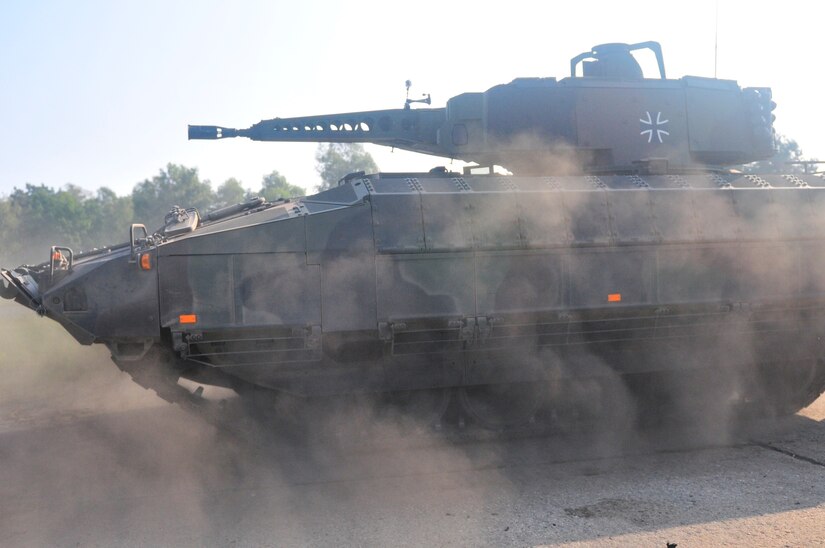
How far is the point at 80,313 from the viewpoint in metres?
7.23

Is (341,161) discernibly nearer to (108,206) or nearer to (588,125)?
(108,206)

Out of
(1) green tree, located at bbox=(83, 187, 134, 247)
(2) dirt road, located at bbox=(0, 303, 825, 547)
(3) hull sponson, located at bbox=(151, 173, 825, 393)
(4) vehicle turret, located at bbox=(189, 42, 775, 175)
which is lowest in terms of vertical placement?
(2) dirt road, located at bbox=(0, 303, 825, 547)

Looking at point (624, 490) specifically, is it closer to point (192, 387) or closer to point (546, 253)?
point (546, 253)

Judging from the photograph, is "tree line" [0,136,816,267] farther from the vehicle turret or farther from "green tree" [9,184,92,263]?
the vehicle turret

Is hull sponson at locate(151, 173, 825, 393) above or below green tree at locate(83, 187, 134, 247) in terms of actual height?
below

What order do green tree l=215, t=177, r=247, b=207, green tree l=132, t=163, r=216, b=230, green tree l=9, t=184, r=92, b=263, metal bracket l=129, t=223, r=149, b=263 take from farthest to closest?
green tree l=215, t=177, r=247, b=207 → green tree l=132, t=163, r=216, b=230 → green tree l=9, t=184, r=92, b=263 → metal bracket l=129, t=223, r=149, b=263

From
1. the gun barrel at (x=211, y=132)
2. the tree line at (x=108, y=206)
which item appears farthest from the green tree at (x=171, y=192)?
the gun barrel at (x=211, y=132)

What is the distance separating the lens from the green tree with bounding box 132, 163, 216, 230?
5188 cm

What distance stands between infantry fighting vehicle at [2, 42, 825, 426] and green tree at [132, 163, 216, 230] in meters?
45.6

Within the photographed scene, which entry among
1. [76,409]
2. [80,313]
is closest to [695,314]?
[80,313]

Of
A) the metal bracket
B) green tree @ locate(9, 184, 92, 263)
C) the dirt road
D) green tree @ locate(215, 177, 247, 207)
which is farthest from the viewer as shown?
green tree @ locate(215, 177, 247, 207)

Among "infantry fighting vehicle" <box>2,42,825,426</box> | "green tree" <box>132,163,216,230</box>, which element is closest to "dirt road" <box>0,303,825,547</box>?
"infantry fighting vehicle" <box>2,42,825,426</box>

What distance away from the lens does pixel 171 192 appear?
178 ft

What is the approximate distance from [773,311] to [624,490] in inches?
131
